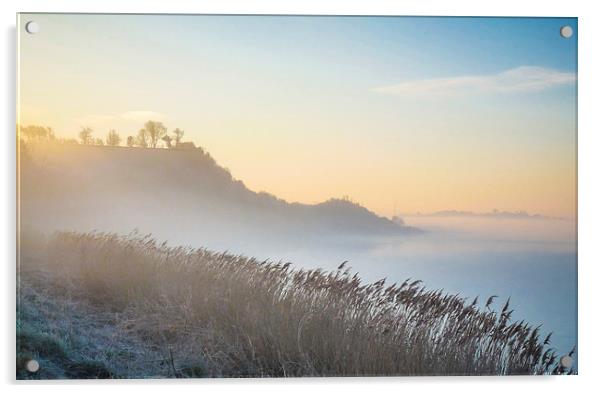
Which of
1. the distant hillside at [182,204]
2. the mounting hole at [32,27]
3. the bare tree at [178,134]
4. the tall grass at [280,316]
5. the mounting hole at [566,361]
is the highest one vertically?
the mounting hole at [32,27]

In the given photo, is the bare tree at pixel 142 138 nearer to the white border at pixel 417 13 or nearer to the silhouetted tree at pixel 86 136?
the silhouetted tree at pixel 86 136

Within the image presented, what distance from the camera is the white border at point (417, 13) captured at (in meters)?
4.34

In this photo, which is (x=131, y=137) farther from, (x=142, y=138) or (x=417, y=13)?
(x=417, y=13)

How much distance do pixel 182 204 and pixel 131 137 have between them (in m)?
0.52

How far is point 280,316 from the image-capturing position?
447cm

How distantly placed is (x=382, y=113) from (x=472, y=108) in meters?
0.57

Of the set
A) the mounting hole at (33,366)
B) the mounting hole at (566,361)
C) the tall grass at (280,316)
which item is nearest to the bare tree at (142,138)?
the tall grass at (280,316)

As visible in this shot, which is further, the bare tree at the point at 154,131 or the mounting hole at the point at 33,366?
the bare tree at the point at 154,131

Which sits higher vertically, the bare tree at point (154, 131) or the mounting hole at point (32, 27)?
the mounting hole at point (32, 27)

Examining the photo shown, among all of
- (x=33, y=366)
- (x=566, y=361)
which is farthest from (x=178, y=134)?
(x=566, y=361)

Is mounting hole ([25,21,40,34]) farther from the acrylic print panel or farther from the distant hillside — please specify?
the distant hillside
